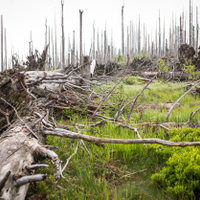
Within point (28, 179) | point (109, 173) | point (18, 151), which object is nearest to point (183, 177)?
point (109, 173)

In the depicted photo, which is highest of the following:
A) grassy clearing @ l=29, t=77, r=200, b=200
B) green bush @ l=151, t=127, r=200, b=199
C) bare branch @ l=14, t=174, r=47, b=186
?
bare branch @ l=14, t=174, r=47, b=186

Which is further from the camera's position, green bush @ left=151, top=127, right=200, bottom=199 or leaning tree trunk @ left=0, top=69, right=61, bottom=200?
green bush @ left=151, top=127, right=200, bottom=199

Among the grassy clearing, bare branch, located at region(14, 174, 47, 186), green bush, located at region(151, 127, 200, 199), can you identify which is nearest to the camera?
bare branch, located at region(14, 174, 47, 186)

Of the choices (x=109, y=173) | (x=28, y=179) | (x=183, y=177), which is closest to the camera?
(x=28, y=179)

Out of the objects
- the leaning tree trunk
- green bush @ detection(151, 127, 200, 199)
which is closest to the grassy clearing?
green bush @ detection(151, 127, 200, 199)

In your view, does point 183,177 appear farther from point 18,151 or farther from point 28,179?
point 18,151

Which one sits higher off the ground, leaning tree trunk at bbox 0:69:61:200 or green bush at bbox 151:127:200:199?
leaning tree trunk at bbox 0:69:61:200

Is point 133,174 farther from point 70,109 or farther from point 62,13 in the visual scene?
point 62,13

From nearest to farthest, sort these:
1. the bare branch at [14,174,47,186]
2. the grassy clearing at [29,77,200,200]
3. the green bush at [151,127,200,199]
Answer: the bare branch at [14,174,47,186] → the green bush at [151,127,200,199] → the grassy clearing at [29,77,200,200]

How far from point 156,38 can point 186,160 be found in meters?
23.4

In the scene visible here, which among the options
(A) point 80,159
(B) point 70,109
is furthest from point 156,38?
(A) point 80,159

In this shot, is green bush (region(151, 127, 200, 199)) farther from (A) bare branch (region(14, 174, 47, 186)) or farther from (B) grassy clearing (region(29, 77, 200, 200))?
(A) bare branch (region(14, 174, 47, 186))

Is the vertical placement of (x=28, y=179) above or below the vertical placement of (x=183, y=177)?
above

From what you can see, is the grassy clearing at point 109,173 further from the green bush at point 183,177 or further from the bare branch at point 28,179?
the bare branch at point 28,179
